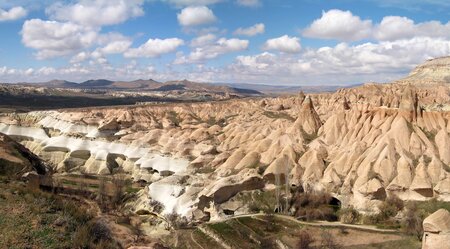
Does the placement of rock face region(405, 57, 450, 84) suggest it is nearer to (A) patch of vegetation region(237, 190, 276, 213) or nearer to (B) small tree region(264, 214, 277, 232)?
(A) patch of vegetation region(237, 190, 276, 213)

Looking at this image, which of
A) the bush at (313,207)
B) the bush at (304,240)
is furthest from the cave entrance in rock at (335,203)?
the bush at (304,240)

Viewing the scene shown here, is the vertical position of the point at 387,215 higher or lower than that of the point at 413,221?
lower

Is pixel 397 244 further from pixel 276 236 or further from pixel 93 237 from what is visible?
pixel 93 237

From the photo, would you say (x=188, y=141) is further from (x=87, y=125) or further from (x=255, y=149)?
(x=87, y=125)

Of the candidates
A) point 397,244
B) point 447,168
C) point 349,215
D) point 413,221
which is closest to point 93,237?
point 397,244

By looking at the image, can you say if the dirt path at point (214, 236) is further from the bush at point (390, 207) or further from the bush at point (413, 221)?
the bush at point (390, 207)

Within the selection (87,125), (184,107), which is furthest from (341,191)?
(184,107)
